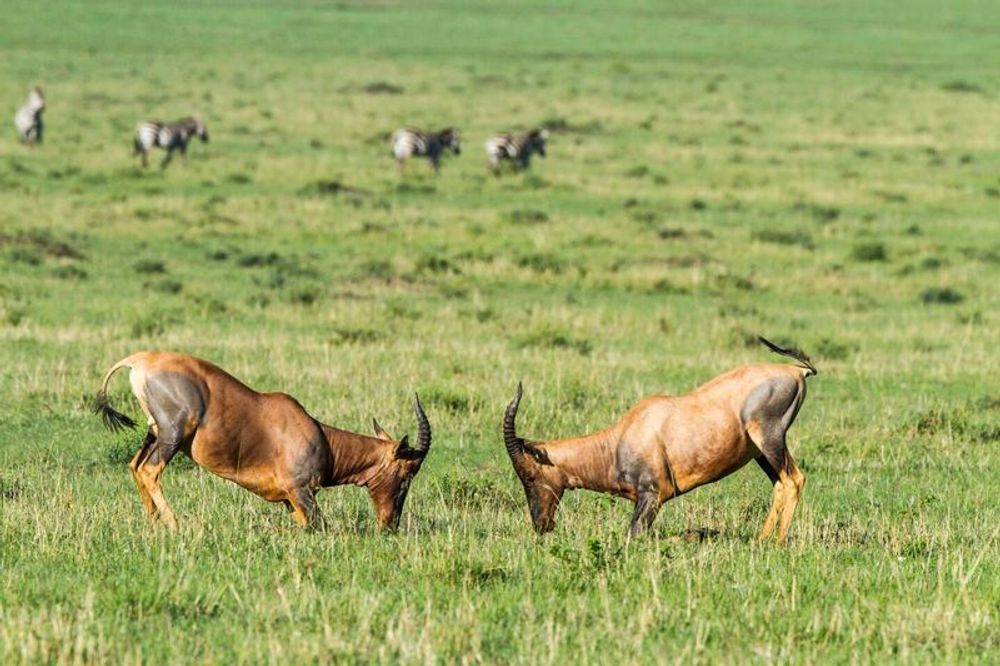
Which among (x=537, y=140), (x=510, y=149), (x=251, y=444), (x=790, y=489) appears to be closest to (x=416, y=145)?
(x=510, y=149)

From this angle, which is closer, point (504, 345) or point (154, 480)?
point (154, 480)

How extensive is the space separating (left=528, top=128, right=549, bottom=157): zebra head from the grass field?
518 millimetres

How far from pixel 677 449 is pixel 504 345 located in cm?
940

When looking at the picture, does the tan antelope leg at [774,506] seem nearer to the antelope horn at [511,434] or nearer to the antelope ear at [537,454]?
the antelope ear at [537,454]

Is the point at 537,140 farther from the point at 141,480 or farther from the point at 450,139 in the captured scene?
the point at 141,480

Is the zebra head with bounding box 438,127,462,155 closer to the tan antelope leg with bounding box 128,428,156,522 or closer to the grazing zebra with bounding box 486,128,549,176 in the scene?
the grazing zebra with bounding box 486,128,549,176

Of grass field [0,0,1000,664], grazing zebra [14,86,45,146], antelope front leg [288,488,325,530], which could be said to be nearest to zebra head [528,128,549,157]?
grass field [0,0,1000,664]

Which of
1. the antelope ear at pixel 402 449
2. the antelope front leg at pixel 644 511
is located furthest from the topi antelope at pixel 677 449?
the antelope ear at pixel 402 449

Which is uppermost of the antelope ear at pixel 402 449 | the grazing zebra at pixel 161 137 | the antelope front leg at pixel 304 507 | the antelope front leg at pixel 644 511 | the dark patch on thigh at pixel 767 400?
the dark patch on thigh at pixel 767 400

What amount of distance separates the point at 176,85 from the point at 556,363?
46.9 meters

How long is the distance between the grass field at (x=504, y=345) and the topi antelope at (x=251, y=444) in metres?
0.30

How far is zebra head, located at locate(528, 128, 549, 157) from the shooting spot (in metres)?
40.9

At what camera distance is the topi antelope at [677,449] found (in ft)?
33.1

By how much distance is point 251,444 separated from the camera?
10.1 meters
